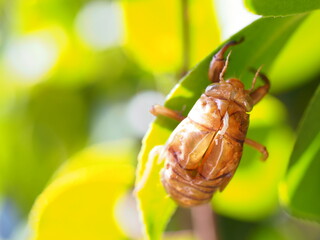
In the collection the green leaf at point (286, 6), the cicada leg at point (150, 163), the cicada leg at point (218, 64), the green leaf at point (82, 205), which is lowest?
the green leaf at point (82, 205)

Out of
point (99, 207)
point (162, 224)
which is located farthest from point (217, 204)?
point (162, 224)

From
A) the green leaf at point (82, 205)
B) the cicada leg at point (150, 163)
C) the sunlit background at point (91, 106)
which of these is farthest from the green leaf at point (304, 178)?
the green leaf at point (82, 205)

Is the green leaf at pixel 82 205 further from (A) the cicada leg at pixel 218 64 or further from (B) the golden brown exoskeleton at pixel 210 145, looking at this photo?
(A) the cicada leg at pixel 218 64

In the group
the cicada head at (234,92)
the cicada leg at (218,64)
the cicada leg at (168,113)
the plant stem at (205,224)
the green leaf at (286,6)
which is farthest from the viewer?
the plant stem at (205,224)

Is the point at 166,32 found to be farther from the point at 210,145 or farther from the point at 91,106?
the point at 91,106

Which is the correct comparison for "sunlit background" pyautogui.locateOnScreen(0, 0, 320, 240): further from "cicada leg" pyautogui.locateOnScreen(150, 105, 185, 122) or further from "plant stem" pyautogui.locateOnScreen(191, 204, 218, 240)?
"cicada leg" pyautogui.locateOnScreen(150, 105, 185, 122)

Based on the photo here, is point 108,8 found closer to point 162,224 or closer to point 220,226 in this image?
point 220,226
